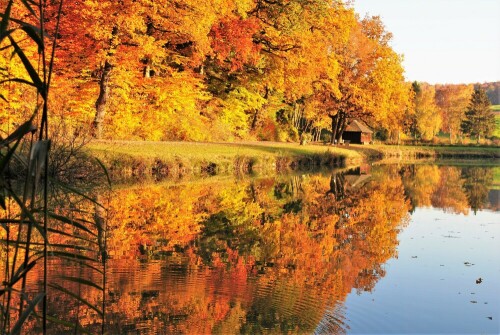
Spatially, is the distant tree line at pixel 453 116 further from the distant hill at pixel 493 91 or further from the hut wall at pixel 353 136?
the distant hill at pixel 493 91

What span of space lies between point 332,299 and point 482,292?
7.92 ft

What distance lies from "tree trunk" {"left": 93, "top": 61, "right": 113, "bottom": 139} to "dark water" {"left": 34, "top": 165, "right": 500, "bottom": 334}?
8.26m

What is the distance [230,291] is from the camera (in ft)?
26.3

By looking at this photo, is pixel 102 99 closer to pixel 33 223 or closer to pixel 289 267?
pixel 289 267

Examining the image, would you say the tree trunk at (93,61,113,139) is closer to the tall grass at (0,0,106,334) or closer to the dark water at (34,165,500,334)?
the dark water at (34,165,500,334)

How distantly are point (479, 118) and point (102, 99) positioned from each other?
75.2m

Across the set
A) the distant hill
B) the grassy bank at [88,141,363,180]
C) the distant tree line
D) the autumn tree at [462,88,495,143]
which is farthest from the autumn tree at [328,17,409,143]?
the distant hill

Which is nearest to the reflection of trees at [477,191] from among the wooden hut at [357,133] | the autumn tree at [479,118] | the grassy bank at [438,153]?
the grassy bank at [438,153]

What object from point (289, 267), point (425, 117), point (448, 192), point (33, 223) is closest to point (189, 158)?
point (448, 192)

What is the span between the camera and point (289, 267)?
977cm

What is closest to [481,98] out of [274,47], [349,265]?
[274,47]

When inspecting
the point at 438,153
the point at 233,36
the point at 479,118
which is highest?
the point at 233,36

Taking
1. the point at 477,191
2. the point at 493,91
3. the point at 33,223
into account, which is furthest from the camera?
the point at 493,91

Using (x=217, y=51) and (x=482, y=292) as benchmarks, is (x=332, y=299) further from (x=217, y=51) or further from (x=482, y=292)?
(x=217, y=51)
